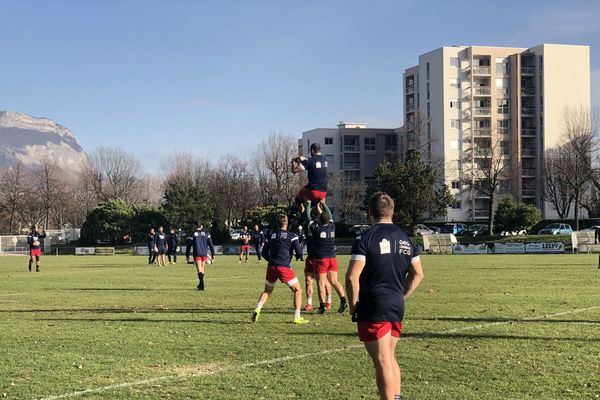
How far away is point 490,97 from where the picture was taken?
339ft

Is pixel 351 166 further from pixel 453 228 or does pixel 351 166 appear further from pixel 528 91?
pixel 453 228

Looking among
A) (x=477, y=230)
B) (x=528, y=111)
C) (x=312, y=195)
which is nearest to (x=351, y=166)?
(x=528, y=111)

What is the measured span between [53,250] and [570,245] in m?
53.9

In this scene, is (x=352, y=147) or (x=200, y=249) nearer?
(x=200, y=249)

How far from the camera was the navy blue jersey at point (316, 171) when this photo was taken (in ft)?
49.3

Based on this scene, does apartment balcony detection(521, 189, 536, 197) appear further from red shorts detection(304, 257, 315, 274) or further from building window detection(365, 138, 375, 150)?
red shorts detection(304, 257, 315, 274)

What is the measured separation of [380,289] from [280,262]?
766cm

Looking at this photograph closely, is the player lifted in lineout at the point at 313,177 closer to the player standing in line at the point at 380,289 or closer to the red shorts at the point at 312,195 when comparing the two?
the red shorts at the point at 312,195

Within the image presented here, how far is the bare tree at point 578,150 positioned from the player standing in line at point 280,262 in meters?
63.8

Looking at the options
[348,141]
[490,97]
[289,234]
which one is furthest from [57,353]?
[348,141]

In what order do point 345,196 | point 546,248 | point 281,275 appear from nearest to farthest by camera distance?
point 281,275, point 546,248, point 345,196

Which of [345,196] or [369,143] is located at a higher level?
[369,143]

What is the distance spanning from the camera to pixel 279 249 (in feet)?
46.1

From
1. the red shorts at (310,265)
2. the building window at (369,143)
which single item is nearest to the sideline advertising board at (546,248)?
the red shorts at (310,265)
